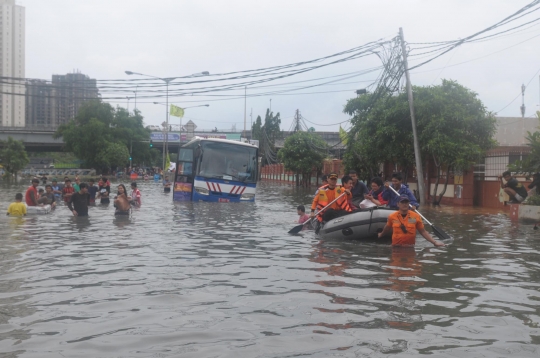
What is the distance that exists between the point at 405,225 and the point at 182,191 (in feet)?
54.0

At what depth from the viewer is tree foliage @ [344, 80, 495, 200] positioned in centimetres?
2686

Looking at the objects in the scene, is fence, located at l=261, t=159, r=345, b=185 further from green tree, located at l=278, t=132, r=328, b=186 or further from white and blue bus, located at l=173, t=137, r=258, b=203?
white and blue bus, located at l=173, t=137, r=258, b=203

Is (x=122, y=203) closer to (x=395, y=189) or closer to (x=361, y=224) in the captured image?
(x=361, y=224)

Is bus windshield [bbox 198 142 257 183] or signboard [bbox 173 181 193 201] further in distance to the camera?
signboard [bbox 173 181 193 201]

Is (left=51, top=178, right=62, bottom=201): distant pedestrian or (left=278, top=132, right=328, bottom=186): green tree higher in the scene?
(left=278, top=132, right=328, bottom=186): green tree

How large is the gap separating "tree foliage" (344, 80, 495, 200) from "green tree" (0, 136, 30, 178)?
4555 cm

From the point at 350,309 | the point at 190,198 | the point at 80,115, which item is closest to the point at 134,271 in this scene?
the point at 350,309

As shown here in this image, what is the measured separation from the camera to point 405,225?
469 inches

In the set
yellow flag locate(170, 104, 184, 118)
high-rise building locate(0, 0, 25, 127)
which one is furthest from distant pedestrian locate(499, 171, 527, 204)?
high-rise building locate(0, 0, 25, 127)

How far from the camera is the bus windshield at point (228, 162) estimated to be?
82.4 feet

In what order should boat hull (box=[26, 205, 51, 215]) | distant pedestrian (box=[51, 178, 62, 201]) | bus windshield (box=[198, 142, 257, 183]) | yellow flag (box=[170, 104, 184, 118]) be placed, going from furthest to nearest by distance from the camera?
1. yellow flag (box=[170, 104, 184, 118])
2. bus windshield (box=[198, 142, 257, 183])
3. distant pedestrian (box=[51, 178, 62, 201])
4. boat hull (box=[26, 205, 51, 215])

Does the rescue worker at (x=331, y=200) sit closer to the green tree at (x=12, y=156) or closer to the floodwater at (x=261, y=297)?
the floodwater at (x=261, y=297)

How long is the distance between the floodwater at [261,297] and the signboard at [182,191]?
12213 mm

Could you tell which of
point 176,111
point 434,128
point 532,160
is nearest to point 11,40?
point 176,111
